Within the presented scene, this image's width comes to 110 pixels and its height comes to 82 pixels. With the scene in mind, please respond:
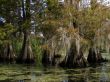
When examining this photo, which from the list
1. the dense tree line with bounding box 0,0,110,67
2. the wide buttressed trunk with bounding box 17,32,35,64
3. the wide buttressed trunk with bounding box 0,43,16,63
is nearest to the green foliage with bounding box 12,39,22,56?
the dense tree line with bounding box 0,0,110,67

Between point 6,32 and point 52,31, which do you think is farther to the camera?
point 6,32

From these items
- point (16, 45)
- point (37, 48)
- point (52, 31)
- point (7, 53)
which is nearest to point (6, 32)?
point (7, 53)

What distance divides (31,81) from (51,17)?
36.8ft

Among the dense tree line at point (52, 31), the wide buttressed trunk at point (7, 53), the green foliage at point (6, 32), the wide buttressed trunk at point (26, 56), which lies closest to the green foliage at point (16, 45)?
the dense tree line at point (52, 31)

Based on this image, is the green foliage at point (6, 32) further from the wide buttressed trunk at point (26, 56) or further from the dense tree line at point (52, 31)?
the wide buttressed trunk at point (26, 56)

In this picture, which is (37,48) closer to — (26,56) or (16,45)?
(26,56)

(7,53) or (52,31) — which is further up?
(52,31)

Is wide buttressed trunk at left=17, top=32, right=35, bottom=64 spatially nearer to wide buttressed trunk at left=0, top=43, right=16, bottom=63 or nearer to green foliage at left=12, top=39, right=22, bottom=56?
wide buttressed trunk at left=0, top=43, right=16, bottom=63

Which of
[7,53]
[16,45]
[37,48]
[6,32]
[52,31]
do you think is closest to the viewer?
[52,31]

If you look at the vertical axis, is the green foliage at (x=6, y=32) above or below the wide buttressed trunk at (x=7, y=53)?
above

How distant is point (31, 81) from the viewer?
49.9ft

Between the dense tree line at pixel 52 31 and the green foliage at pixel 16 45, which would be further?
the green foliage at pixel 16 45

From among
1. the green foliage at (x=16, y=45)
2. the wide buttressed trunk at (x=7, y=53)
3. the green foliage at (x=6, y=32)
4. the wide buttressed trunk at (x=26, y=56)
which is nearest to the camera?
the wide buttressed trunk at (x=26, y=56)

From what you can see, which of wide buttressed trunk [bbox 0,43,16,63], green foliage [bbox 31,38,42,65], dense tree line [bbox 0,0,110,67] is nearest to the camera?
dense tree line [bbox 0,0,110,67]
